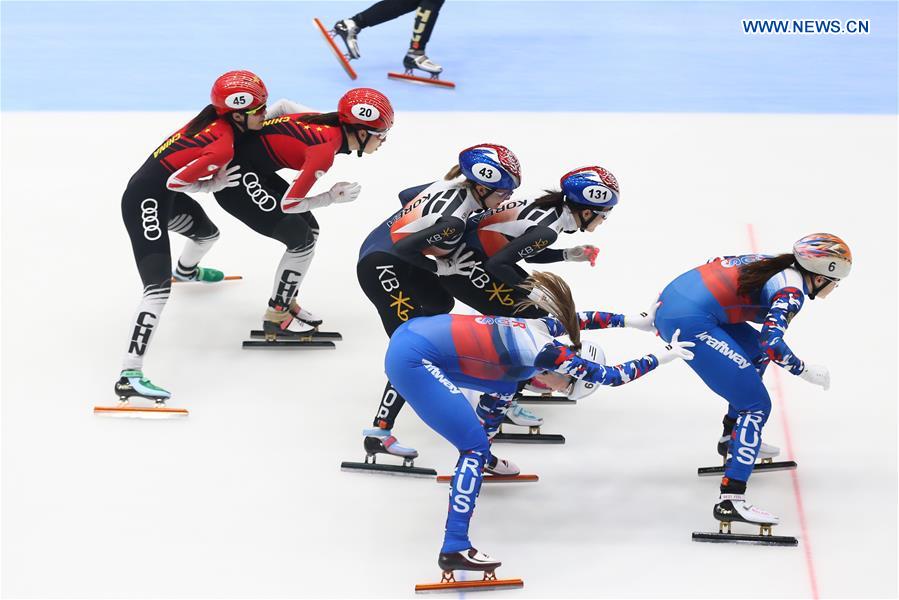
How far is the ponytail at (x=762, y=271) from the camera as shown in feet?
21.8

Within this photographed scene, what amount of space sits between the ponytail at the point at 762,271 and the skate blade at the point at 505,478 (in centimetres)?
156

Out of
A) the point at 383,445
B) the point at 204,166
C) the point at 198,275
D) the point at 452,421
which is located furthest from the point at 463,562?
the point at 198,275

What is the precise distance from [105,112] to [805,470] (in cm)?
757

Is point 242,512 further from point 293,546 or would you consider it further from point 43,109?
point 43,109

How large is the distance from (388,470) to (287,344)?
64.7 inches

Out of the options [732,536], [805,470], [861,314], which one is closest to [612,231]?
Answer: [861,314]

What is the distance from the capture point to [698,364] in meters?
6.75

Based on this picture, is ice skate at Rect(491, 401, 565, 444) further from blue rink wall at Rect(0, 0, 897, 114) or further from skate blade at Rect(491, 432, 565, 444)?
blue rink wall at Rect(0, 0, 897, 114)

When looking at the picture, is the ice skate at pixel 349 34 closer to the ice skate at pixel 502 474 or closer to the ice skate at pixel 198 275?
the ice skate at pixel 198 275

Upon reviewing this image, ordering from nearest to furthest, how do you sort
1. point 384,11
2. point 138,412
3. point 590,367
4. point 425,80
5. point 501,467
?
point 590,367
point 501,467
point 138,412
point 425,80
point 384,11

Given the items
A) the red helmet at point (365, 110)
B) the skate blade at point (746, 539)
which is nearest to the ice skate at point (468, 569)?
the skate blade at point (746, 539)

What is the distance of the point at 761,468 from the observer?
729 centimetres

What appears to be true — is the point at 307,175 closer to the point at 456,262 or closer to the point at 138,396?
the point at 456,262

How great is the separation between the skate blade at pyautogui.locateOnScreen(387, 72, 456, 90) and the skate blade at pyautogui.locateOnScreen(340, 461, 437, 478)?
6105 mm
